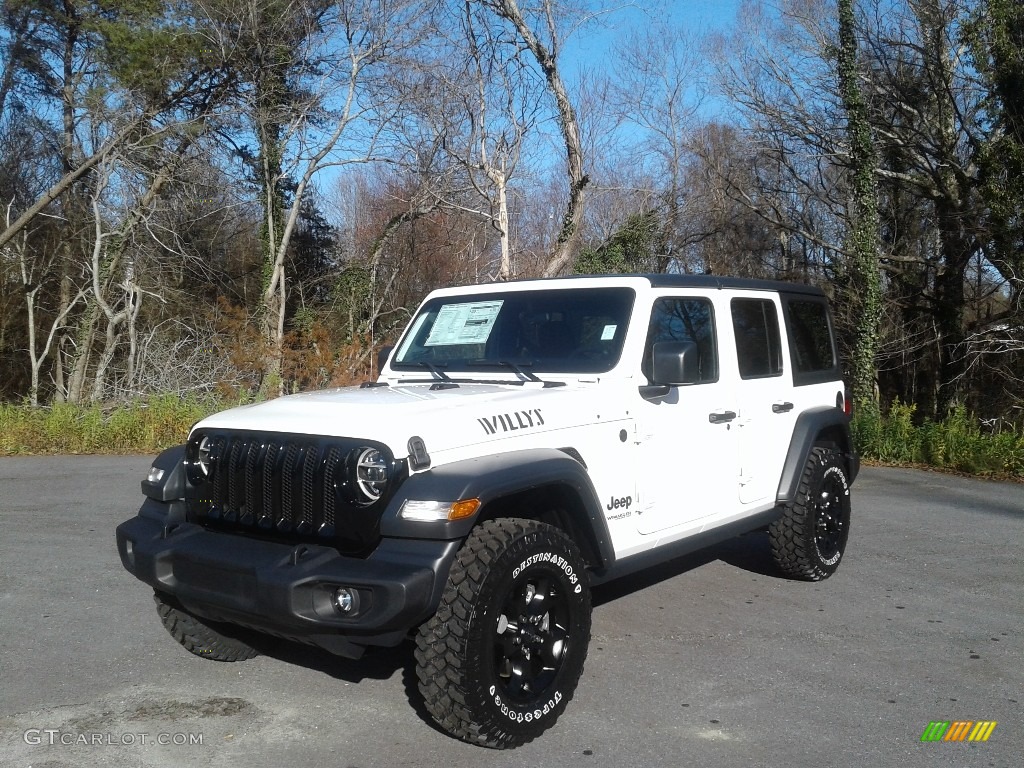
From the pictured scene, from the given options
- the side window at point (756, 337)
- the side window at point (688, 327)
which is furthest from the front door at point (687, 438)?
the side window at point (756, 337)

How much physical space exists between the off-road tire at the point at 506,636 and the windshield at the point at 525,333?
1166 mm

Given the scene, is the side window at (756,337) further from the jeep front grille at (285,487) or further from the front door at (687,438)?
the jeep front grille at (285,487)

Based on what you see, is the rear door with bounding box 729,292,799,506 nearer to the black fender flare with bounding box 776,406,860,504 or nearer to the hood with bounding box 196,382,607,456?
the black fender flare with bounding box 776,406,860,504

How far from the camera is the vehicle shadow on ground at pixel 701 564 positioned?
6.05 metres

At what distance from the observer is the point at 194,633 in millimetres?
4496

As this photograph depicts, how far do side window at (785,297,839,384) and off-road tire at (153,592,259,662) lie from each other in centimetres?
382

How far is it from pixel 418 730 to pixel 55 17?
23740 mm

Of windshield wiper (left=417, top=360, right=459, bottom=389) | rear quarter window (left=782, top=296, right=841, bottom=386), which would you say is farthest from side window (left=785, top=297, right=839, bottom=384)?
windshield wiper (left=417, top=360, right=459, bottom=389)

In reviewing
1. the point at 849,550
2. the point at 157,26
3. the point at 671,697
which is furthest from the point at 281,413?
the point at 157,26

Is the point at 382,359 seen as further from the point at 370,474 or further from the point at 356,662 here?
the point at 370,474

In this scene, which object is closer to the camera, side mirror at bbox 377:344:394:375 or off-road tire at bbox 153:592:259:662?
off-road tire at bbox 153:592:259:662

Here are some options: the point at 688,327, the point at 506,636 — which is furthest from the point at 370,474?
the point at 688,327

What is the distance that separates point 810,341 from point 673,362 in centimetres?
233

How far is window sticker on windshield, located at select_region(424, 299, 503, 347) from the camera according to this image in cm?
521
